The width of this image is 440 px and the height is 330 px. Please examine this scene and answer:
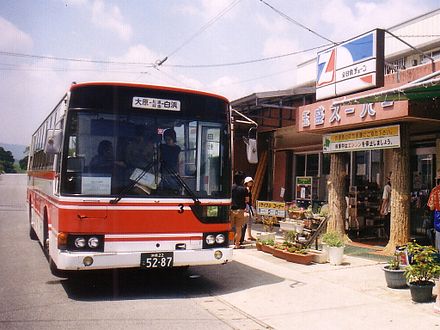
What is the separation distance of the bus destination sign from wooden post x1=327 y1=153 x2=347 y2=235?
22.3ft

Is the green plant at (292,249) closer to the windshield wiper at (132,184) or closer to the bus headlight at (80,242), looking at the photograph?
the windshield wiper at (132,184)

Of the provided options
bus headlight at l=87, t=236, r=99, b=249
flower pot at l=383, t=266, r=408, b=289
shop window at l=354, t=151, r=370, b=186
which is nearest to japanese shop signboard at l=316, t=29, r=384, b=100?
shop window at l=354, t=151, r=370, b=186

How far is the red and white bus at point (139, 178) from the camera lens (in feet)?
20.4

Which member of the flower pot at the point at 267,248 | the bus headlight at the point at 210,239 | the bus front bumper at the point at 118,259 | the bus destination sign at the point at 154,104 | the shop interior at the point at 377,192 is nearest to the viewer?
the bus front bumper at the point at 118,259

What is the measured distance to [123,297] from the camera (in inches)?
265

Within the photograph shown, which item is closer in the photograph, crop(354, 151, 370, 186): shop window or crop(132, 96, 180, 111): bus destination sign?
crop(132, 96, 180, 111): bus destination sign

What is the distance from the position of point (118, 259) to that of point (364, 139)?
7.45 metres

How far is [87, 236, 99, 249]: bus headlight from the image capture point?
6.22 metres

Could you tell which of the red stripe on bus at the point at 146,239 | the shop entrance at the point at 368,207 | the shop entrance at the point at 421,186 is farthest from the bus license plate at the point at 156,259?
the shop entrance at the point at 421,186

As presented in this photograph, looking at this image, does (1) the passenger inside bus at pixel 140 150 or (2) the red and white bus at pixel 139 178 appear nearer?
(2) the red and white bus at pixel 139 178

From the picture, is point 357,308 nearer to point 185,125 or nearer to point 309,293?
point 309,293

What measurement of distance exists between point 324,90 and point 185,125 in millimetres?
6524

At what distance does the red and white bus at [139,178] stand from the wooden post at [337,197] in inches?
234

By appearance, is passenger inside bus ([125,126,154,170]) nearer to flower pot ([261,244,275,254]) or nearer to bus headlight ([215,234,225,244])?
bus headlight ([215,234,225,244])
